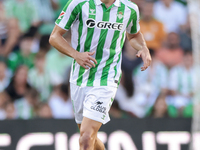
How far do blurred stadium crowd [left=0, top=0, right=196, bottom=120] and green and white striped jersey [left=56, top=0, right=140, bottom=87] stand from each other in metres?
2.77

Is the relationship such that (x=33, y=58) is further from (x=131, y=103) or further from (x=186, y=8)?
(x=186, y=8)

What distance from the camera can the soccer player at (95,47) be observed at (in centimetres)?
376

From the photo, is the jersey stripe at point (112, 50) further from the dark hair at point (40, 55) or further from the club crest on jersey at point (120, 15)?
the dark hair at point (40, 55)

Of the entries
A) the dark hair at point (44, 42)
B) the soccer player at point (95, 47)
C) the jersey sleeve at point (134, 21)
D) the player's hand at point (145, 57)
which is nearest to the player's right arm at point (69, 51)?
the soccer player at point (95, 47)

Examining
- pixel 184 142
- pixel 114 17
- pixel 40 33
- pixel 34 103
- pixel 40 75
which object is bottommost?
pixel 184 142

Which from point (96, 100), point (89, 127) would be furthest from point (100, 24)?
point (89, 127)

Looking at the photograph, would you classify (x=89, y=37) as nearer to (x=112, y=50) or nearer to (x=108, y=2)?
(x=112, y=50)

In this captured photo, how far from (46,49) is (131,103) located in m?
1.85

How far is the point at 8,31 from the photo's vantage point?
681 centimetres

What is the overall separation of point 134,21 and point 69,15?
75cm

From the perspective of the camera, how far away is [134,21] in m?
4.10

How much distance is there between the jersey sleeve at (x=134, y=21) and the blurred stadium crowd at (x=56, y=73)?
271 centimetres

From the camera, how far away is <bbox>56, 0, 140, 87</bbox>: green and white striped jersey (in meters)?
3.80

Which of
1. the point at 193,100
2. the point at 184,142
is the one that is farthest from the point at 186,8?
the point at 184,142
